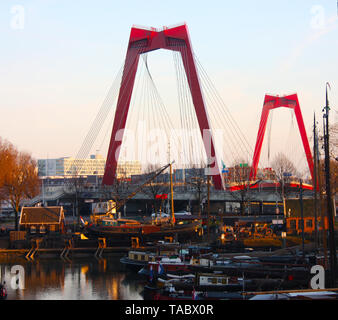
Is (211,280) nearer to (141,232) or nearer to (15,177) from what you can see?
(141,232)

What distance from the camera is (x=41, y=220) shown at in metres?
50.1

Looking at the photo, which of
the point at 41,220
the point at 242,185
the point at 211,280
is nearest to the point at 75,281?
the point at 211,280

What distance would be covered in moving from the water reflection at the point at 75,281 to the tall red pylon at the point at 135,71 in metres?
14.8

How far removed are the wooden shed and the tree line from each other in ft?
15.5

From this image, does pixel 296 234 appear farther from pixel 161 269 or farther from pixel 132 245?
pixel 161 269

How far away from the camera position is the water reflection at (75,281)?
2697 centimetres

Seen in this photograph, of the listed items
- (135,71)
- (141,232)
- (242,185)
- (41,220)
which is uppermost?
(135,71)

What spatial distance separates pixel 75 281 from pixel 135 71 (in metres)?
27.9

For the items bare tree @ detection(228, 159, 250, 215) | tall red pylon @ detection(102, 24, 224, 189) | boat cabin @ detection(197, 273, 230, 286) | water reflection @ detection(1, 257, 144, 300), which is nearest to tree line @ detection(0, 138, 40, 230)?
tall red pylon @ detection(102, 24, 224, 189)

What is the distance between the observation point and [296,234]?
45344 mm

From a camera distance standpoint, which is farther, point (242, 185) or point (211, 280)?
point (242, 185)

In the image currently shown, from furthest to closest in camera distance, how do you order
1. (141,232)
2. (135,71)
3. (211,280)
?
1. (135,71)
2. (141,232)
3. (211,280)

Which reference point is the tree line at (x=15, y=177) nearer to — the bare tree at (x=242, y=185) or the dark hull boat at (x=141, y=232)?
the dark hull boat at (x=141, y=232)

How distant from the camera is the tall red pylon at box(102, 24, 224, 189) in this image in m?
50.0
